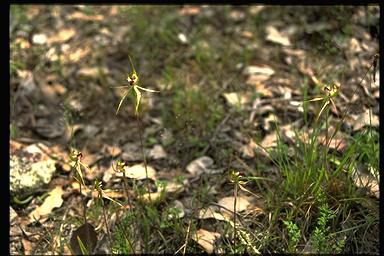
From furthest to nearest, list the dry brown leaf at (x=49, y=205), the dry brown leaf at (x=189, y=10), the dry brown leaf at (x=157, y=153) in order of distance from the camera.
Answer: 1. the dry brown leaf at (x=189, y=10)
2. the dry brown leaf at (x=157, y=153)
3. the dry brown leaf at (x=49, y=205)

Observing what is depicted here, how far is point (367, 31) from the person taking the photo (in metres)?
3.38

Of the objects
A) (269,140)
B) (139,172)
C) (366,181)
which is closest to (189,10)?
(269,140)

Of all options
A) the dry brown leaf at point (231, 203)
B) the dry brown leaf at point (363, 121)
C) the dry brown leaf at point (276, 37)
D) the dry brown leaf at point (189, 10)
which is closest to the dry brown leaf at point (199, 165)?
the dry brown leaf at point (231, 203)

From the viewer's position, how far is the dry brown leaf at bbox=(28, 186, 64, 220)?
2463 millimetres

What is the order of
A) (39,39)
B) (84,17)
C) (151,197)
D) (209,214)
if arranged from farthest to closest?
(84,17), (39,39), (151,197), (209,214)

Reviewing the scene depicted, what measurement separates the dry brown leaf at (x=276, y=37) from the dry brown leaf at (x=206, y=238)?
1783 mm

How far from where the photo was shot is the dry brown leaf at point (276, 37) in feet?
11.4

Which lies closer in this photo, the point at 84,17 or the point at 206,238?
the point at 206,238

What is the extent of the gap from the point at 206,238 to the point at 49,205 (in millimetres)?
912

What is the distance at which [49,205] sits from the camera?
8.21 feet

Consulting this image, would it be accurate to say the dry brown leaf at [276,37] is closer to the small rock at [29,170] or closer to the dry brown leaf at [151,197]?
the dry brown leaf at [151,197]

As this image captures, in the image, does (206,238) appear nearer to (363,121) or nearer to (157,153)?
(157,153)

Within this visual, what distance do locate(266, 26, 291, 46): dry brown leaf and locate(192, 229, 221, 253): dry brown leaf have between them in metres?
1.78

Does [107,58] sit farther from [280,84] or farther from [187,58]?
[280,84]
